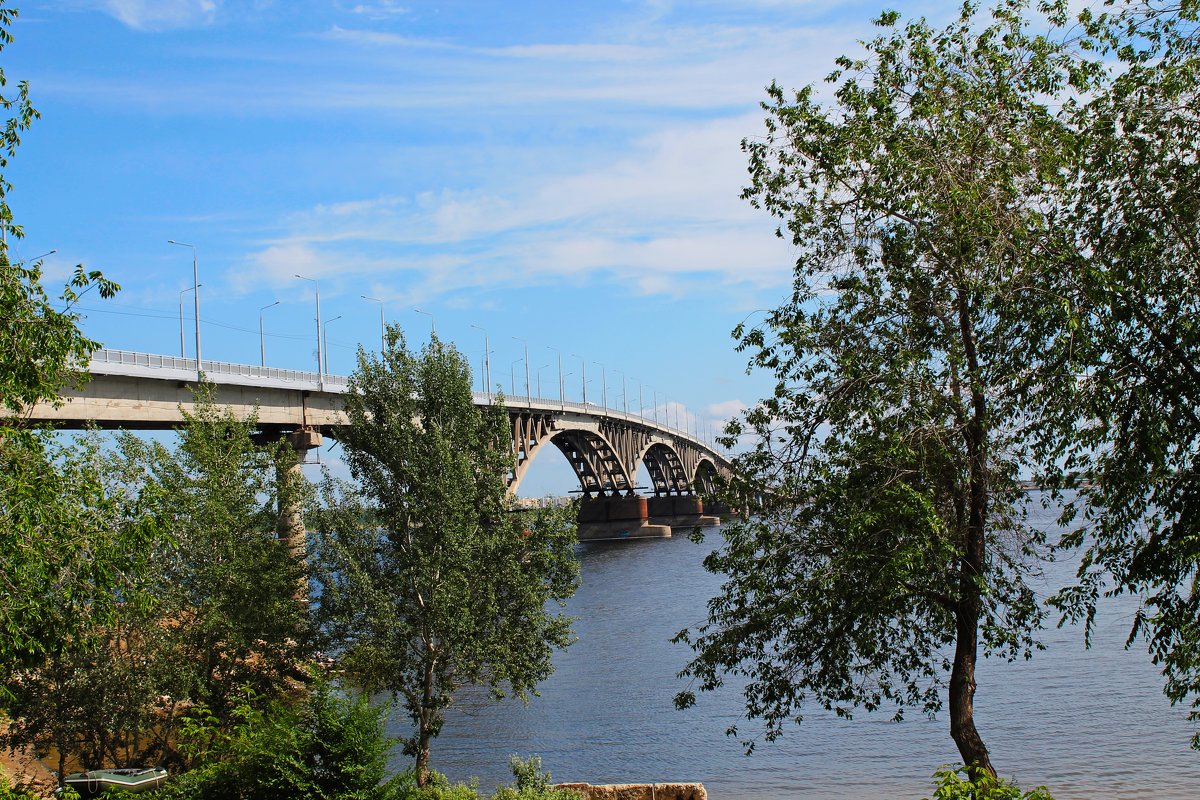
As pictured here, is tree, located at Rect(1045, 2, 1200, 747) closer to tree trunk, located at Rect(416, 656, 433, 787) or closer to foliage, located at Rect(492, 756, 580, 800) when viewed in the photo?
foliage, located at Rect(492, 756, 580, 800)

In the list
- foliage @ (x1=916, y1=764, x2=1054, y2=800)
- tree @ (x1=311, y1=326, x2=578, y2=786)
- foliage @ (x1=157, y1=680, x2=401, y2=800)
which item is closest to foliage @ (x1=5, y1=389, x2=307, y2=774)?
tree @ (x1=311, y1=326, x2=578, y2=786)

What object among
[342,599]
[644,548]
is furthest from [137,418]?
[644,548]

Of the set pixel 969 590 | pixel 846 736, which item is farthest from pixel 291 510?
pixel 969 590

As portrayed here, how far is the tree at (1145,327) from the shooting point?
10.8m

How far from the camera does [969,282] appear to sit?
11406 millimetres

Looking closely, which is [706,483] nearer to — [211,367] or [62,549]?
[62,549]

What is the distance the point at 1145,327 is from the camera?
447 inches

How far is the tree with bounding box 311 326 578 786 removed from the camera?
20766 millimetres

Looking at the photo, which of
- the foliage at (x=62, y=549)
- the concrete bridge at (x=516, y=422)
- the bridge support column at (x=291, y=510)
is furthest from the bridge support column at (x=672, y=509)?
the foliage at (x=62, y=549)

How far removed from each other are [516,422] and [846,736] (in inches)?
2014

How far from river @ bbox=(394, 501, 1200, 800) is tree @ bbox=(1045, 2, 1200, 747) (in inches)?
533

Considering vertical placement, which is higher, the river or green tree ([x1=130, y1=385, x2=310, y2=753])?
green tree ([x1=130, y1=385, x2=310, y2=753])

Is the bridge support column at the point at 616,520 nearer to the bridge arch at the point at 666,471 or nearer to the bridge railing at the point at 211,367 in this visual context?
the bridge arch at the point at 666,471

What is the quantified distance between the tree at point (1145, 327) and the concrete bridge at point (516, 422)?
450cm
